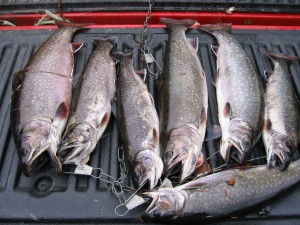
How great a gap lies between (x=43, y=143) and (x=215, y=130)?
1328mm

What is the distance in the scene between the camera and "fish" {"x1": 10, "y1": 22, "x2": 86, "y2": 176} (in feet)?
8.36

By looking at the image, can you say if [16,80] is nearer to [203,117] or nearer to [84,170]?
[84,170]

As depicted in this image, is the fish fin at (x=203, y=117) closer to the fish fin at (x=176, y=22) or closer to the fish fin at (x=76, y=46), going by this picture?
the fish fin at (x=176, y=22)

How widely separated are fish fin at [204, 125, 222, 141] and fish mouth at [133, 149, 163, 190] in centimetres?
51

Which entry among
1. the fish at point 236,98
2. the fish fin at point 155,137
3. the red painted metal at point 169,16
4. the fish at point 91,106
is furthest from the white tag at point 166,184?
the red painted metal at point 169,16

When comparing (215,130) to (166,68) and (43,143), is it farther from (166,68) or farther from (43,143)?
(43,143)

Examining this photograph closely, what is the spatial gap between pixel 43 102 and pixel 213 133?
1384 mm

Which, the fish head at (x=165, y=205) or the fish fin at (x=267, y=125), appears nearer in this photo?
the fish head at (x=165, y=205)

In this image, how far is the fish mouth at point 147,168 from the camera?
7.80ft

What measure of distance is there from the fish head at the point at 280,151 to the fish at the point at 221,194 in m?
0.05

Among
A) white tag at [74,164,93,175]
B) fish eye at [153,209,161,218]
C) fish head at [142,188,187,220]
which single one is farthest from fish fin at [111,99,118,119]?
fish eye at [153,209,161,218]

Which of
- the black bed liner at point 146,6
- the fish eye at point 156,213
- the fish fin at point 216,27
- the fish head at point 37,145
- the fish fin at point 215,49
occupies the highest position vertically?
the black bed liner at point 146,6

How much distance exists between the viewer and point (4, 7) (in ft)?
12.4

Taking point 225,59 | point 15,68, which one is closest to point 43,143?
point 15,68
